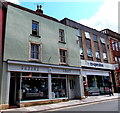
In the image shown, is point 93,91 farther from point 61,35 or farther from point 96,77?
point 61,35

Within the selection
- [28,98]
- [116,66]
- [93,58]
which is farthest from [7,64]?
[116,66]

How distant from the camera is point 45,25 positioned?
546 inches

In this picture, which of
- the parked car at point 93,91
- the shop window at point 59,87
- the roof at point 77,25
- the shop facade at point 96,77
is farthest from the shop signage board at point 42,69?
the roof at point 77,25

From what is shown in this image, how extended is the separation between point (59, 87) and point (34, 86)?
9.97ft

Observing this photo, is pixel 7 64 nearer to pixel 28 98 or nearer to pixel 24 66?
pixel 24 66

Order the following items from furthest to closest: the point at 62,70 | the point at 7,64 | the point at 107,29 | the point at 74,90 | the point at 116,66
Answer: the point at 107,29
the point at 116,66
the point at 74,90
the point at 62,70
the point at 7,64

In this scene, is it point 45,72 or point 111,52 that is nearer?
point 45,72

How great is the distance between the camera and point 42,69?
39.9 feet

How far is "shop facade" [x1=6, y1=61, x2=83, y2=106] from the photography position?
1073cm

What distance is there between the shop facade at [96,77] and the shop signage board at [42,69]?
347cm

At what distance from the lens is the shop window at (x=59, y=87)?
1298 centimetres

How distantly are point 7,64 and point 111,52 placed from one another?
20484mm

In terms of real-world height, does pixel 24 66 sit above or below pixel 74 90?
above

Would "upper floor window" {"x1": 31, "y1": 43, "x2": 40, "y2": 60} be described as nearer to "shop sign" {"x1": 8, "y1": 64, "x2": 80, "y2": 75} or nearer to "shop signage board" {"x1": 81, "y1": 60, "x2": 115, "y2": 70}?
"shop sign" {"x1": 8, "y1": 64, "x2": 80, "y2": 75}
